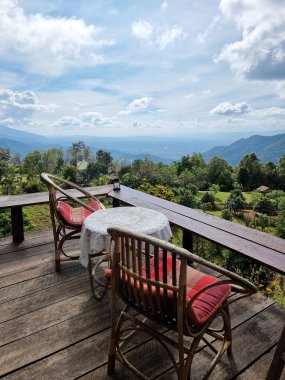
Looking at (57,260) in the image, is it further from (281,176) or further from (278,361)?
(281,176)

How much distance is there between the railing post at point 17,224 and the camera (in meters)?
3.39

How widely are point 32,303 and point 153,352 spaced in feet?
3.61

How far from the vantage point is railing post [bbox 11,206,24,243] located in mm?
3388

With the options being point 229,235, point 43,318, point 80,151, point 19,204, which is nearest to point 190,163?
point 19,204

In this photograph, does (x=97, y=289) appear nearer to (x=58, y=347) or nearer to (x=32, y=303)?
(x=32, y=303)

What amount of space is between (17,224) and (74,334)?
1996 millimetres

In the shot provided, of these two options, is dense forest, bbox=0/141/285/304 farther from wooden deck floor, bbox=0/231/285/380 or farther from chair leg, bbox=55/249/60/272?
chair leg, bbox=55/249/60/272

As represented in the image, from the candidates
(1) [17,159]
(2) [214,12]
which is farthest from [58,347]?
(1) [17,159]

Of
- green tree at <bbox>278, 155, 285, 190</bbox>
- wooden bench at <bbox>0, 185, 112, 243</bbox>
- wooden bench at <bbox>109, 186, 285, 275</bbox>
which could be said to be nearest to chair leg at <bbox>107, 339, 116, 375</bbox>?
wooden bench at <bbox>109, 186, 285, 275</bbox>

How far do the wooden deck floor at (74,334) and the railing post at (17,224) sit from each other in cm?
82

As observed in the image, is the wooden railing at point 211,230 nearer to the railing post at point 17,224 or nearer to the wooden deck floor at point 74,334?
the railing post at point 17,224

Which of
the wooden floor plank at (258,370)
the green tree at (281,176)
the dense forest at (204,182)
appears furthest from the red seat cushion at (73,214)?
the green tree at (281,176)

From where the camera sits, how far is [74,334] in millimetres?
1891

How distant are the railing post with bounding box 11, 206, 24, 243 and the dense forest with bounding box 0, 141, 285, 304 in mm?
4828
